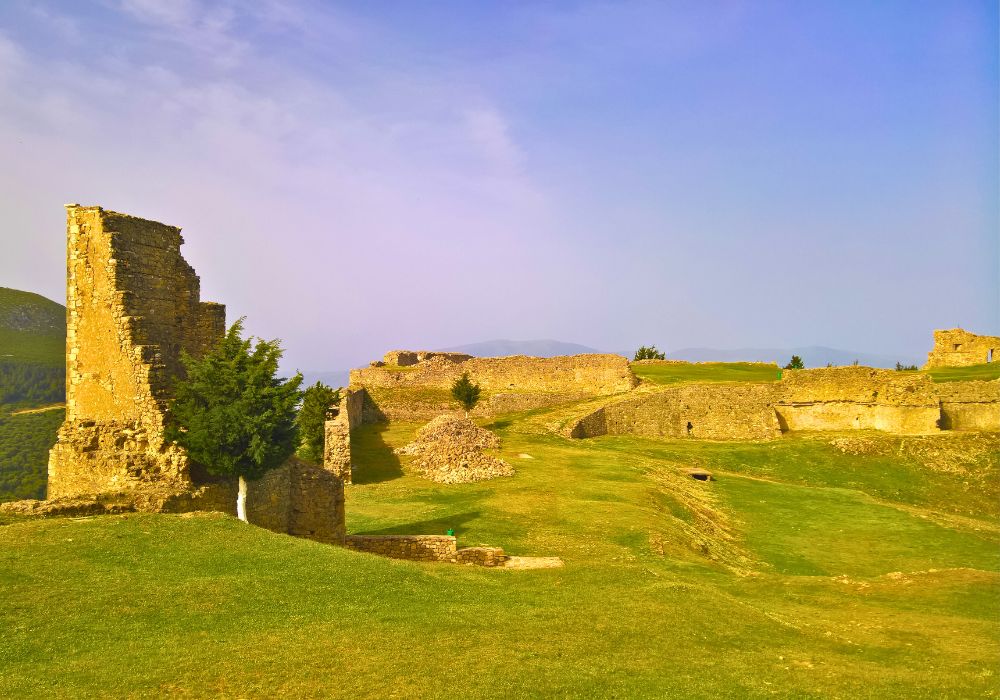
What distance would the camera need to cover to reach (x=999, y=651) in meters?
11.9

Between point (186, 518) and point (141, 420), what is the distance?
3.44 metres

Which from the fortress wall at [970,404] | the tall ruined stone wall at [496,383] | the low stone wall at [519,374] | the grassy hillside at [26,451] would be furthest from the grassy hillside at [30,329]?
the fortress wall at [970,404]

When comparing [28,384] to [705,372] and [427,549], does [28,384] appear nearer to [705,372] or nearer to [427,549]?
[427,549]

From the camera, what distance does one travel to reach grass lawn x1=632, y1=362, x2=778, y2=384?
5056 cm

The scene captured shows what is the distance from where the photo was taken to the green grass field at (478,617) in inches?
344

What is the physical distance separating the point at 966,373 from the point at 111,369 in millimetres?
48211

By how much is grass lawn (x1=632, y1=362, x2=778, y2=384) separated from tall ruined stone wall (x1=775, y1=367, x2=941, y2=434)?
489 centimetres

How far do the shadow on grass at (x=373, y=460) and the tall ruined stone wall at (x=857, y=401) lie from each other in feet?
75.9

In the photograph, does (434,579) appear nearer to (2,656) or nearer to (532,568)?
(532,568)

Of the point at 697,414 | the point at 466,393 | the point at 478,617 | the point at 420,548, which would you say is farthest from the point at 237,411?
the point at 697,414

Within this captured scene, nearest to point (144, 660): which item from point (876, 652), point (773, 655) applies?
point (773, 655)

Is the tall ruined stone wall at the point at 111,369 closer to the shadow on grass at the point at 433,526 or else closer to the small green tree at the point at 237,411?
the small green tree at the point at 237,411

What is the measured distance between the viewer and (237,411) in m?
16.5

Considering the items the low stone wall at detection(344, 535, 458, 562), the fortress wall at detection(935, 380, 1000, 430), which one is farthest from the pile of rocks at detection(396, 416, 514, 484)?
the fortress wall at detection(935, 380, 1000, 430)
